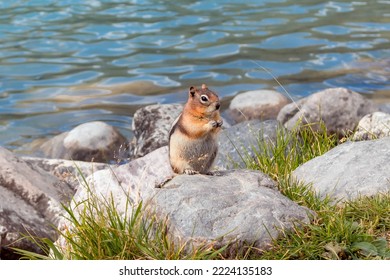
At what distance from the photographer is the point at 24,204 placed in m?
8.20

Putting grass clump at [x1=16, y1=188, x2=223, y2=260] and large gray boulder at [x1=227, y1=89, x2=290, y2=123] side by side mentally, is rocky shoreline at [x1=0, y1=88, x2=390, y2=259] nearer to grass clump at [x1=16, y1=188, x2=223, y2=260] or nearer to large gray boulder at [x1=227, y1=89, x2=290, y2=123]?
grass clump at [x1=16, y1=188, x2=223, y2=260]

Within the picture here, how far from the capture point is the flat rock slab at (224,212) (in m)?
5.79

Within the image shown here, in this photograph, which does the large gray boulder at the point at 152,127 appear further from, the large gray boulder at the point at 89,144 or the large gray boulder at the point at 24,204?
the large gray boulder at the point at 24,204

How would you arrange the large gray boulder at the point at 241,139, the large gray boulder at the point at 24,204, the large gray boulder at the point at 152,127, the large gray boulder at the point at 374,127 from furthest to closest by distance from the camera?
the large gray boulder at the point at 152,127, the large gray boulder at the point at 241,139, the large gray boulder at the point at 374,127, the large gray boulder at the point at 24,204

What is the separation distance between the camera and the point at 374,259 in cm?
557

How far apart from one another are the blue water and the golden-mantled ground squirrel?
7.28 m

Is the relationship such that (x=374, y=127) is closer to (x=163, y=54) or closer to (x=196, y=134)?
(x=196, y=134)

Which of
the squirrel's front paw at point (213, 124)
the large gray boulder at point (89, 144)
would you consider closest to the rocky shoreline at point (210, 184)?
the squirrel's front paw at point (213, 124)

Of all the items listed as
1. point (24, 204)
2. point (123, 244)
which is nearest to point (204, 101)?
point (123, 244)

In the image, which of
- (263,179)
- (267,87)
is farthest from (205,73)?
(263,179)

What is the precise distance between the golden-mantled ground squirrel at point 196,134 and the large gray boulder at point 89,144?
5.91 metres

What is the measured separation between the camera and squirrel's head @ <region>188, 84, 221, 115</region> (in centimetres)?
644

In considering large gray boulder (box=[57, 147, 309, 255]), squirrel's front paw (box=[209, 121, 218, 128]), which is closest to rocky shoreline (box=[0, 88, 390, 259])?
large gray boulder (box=[57, 147, 309, 255])

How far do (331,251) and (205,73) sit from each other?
37.8ft
